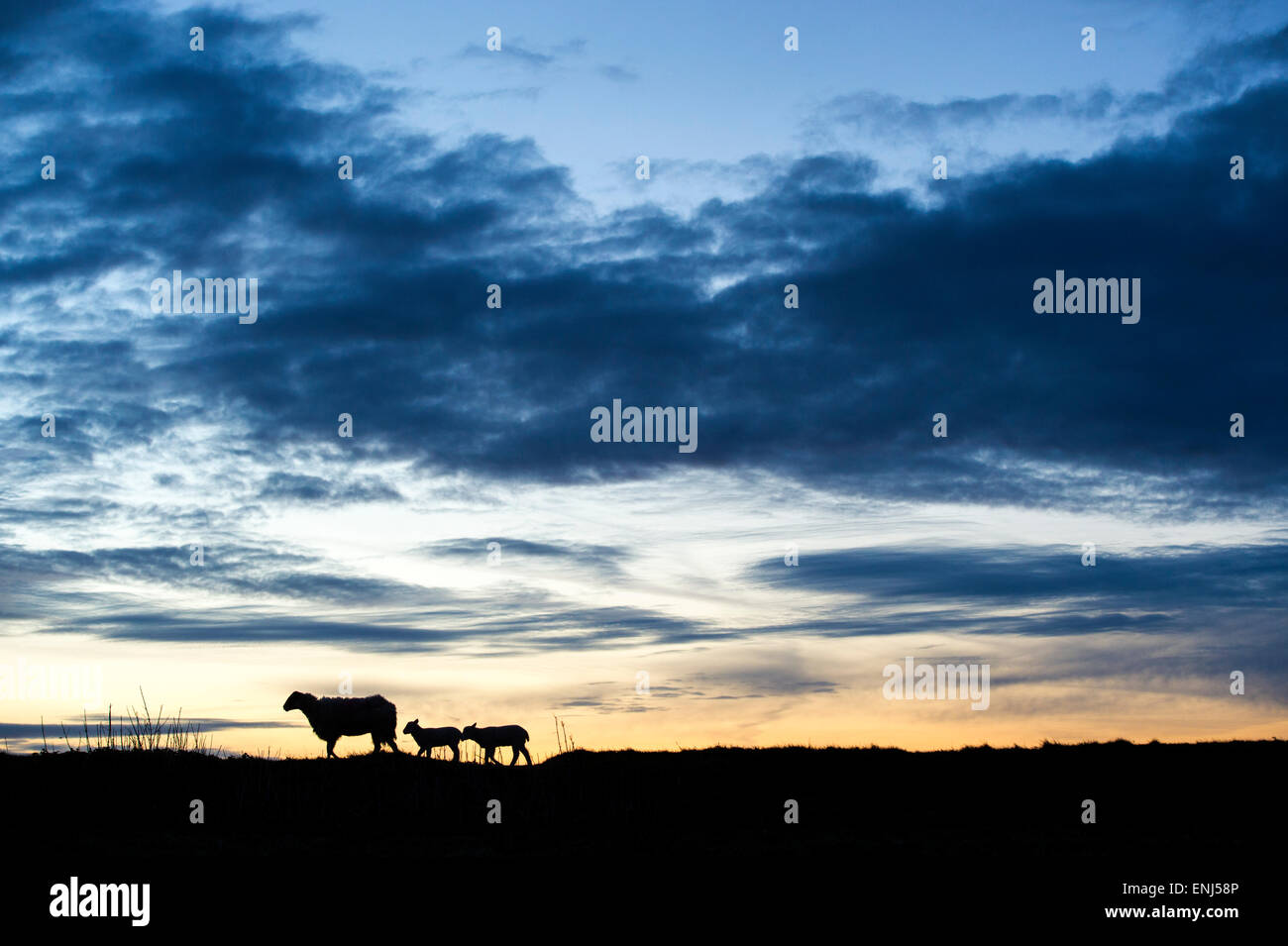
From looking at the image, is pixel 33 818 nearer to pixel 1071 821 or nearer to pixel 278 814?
pixel 278 814

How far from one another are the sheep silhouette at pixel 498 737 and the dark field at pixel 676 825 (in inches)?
137

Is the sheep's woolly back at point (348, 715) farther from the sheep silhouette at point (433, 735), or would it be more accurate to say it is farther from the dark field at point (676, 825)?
the dark field at point (676, 825)

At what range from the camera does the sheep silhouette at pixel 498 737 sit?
3531cm

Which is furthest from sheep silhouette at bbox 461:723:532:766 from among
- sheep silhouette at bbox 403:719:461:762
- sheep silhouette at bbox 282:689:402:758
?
sheep silhouette at bbox 282:689:402:758

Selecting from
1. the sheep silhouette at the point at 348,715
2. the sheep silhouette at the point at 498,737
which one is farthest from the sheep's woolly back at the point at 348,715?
the sheep silhouette at the point at 498,737

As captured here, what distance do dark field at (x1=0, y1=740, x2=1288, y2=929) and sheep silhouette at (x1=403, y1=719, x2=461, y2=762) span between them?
3.96 m

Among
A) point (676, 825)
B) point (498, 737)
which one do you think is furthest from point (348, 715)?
point (676, 825)

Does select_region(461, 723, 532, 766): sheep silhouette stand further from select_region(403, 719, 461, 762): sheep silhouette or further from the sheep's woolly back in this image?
the sheep's woolly back

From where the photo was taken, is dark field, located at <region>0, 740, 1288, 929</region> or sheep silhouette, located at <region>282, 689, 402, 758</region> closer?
dark field, located at <region>0, 740, 1288, 929</region>

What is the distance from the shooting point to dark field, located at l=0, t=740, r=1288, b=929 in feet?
63.8

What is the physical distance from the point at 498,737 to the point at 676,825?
1059cm

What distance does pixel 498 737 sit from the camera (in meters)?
35.5

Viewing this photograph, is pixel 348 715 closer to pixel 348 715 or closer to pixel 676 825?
pixel 348 715
